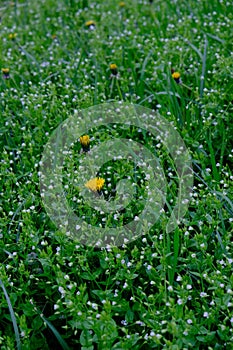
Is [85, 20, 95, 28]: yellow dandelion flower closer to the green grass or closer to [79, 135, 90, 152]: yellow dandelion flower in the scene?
the green grass

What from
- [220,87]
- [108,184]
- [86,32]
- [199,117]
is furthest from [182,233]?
[86,32]

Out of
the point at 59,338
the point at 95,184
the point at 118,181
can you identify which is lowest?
the point at 59,338

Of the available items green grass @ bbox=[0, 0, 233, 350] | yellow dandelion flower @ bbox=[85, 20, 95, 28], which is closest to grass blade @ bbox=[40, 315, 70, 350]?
green grass @ bbox=[0, 0, 233, 350]

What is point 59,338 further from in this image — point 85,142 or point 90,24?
point 90,24

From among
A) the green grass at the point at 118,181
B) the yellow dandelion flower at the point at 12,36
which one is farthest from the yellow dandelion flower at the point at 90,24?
the yellow dandelion flower at the point at 12,36

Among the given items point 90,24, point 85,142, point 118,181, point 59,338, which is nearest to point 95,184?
point 118,181
